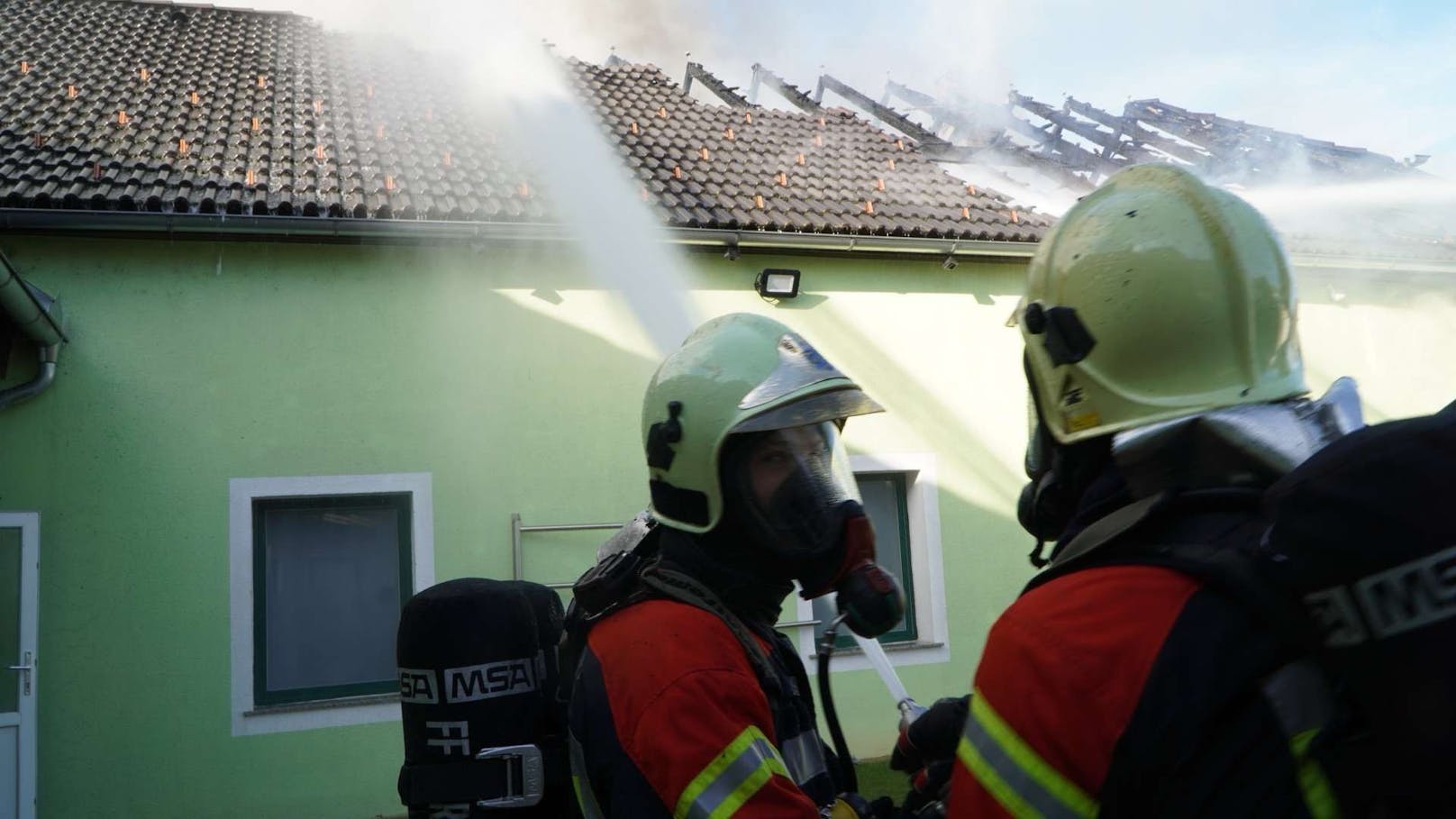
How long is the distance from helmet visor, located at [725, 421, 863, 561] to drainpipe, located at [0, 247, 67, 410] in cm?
499

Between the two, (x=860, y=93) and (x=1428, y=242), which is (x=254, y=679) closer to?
(x=1428, y=242)

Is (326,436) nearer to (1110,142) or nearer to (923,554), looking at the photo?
(923,554)

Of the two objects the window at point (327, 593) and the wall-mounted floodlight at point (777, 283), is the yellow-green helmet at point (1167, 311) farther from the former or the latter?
the wall-mounted floodlight at point (777, 283)

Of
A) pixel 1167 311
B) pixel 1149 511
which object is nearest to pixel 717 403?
pixel 1167 311

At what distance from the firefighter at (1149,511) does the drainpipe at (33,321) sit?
5.85 meters

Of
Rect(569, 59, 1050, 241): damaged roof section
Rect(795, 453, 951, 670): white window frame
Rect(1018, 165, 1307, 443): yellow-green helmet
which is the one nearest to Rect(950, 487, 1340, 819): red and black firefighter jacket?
Rect(1018, 165, 1307, 443): yellow-green helmet

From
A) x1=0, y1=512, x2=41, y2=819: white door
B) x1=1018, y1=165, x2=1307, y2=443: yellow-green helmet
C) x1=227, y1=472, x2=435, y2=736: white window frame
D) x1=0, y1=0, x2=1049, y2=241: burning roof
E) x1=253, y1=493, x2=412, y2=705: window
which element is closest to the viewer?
x1=1018, y1=165, x2=1307, y2=443: yellow-green helmet

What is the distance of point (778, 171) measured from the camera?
1007 centimetres

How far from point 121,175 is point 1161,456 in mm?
7866

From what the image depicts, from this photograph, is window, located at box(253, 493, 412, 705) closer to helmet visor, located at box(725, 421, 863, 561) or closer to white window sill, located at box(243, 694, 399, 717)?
white window sill, located at box(243, 694, 399, 717)

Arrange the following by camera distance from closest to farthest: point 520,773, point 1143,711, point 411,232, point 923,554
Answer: point 1143,711, point 520,773, point 411,232, point 923,554

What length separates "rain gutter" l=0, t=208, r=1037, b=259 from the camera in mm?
6977

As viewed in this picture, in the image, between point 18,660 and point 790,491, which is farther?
point 18,660

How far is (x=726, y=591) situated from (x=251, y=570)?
5.77 meters
